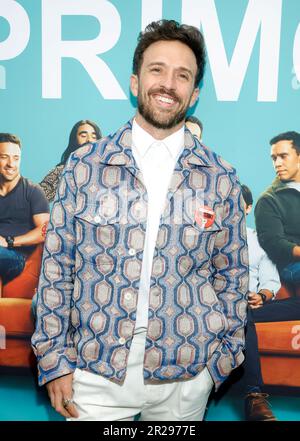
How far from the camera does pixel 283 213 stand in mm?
1858

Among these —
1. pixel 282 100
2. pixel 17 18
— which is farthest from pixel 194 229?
pixel 17 18

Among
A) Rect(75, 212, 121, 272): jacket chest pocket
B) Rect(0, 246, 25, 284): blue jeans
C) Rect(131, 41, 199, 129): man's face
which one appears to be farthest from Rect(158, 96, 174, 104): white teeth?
Rect(0, 246, 25, 284): blue jeans

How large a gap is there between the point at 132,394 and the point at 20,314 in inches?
27.7

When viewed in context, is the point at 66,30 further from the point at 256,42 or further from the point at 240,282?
the point at 240,282

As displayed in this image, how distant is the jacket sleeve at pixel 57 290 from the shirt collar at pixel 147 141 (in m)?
0.25

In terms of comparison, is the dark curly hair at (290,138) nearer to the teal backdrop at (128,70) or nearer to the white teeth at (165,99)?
the teal backdrop at (128,70)

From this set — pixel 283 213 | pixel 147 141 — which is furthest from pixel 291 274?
pixel 147 141

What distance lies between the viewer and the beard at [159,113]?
58.7 inches

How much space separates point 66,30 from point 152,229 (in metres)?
0.94

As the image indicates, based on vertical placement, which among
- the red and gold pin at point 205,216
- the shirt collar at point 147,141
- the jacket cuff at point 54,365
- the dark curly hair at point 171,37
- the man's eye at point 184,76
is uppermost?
the dark curly hair at point 171,37

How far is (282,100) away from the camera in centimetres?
180

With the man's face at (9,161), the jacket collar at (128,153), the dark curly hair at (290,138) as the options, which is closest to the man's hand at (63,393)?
the jacket collar at (128,153)

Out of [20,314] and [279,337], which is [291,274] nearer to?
[279,337]

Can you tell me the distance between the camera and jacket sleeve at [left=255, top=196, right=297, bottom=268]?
186 centimetres
